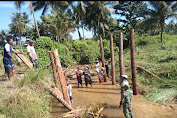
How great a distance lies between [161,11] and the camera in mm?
15617

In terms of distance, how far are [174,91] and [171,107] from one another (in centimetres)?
87

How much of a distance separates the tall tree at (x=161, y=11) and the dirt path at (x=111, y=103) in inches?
515

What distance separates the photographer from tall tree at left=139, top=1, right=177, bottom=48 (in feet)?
49.2

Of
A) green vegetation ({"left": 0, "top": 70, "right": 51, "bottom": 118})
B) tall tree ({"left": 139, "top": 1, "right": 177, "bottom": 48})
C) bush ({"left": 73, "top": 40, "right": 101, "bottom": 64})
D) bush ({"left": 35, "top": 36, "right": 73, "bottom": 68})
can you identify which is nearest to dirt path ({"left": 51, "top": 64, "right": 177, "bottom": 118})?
green vegetation ({"left": 0, "top": 70, "right": 51, "bottom": 118})

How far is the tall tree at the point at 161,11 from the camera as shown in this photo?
15.0 meters

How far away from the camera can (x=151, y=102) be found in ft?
18.5

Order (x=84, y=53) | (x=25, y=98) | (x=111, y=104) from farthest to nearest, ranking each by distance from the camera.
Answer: (x=84, y=53) < (x=111, y=104) < (x=25, y=98)

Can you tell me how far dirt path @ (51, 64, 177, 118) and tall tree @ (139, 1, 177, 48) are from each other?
1307cm

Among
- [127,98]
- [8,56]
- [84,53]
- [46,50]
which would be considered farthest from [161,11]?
[8,56]

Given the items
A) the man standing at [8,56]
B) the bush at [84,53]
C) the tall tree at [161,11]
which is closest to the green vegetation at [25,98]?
the man standing at [8,56]

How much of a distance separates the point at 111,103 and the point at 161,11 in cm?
1510

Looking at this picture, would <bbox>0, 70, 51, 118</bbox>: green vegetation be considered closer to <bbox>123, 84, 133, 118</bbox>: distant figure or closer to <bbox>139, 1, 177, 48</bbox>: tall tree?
<bbox>123, 84, 133, 118</bbox>: distant figure

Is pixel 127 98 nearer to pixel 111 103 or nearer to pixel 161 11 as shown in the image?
pixel 111 103

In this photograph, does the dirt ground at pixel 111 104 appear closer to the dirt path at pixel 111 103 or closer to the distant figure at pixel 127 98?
the dirt path at pixel 111 103
